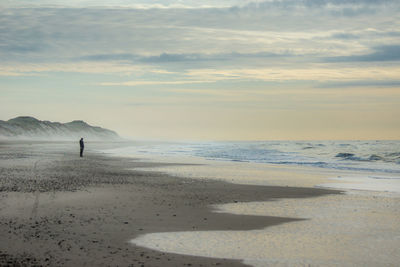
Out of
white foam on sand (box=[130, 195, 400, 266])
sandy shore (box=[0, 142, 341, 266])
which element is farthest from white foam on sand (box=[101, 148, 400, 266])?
sandy shore (box=[0, 142, 341, 266])

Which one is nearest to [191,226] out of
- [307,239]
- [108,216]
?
[108,216]

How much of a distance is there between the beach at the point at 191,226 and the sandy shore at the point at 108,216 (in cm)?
3

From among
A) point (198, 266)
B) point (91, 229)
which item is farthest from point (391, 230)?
point (91, 229)

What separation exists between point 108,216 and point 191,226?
2757 mm

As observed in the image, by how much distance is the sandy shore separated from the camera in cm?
946

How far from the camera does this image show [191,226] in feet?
42.2

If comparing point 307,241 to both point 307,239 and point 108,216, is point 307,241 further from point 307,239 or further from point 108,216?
point 108,216

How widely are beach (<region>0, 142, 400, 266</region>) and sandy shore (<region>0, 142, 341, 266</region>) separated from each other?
0.03 metres

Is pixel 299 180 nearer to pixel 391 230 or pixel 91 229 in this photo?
pixel 391 230

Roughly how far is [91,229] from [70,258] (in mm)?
2728

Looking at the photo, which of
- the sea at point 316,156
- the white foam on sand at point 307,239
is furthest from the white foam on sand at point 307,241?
the sea at point 316,156

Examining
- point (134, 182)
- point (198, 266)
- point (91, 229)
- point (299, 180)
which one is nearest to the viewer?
point (198, 266)

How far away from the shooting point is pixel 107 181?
2406 centimetres

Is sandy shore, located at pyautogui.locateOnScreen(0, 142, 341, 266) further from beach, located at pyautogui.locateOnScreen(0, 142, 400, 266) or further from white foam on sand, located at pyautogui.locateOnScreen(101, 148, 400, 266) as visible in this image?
white foam on sand, located at pyautogui.locateOnScreen(101, 148, 400, 266)
